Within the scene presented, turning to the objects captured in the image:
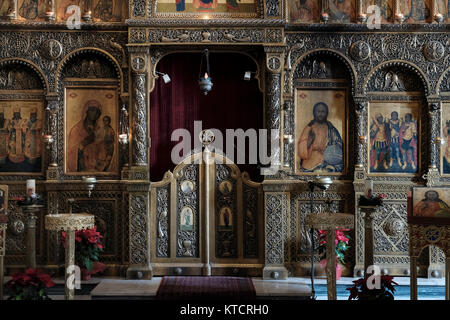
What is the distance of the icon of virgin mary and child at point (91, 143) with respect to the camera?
30.0ft

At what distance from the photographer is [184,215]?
9039 millimetres

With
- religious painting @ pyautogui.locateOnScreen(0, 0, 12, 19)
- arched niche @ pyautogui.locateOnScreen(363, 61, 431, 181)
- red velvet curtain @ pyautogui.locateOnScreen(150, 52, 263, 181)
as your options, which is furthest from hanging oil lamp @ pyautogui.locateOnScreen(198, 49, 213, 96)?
religious painting @ pyautogui.locateOnScreen(0, 0, 12, 19)

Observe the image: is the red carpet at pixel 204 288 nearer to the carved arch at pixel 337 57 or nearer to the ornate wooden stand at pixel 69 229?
the ornate wooden stand at pixel 69 229

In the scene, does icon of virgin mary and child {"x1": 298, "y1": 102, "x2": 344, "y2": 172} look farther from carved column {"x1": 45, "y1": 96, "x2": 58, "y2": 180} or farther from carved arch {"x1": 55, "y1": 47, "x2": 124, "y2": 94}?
carved column {"x1": 45, "y1": 96, "x2": 58, "y2": 180}

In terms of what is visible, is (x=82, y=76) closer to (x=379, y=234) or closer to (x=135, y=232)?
(x=135, y=232)

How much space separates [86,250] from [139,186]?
126 cm

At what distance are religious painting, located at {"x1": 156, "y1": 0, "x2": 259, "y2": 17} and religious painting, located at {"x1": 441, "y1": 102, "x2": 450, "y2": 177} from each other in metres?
3.47

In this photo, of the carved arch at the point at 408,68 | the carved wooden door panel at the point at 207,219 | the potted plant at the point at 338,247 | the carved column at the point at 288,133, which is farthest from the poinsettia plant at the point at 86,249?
the carved arch at the point at 408,68

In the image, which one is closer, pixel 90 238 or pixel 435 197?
pixel 435 197

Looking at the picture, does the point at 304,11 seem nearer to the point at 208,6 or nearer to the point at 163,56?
the point at 208,6

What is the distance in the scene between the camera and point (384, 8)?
9062 millimetres
